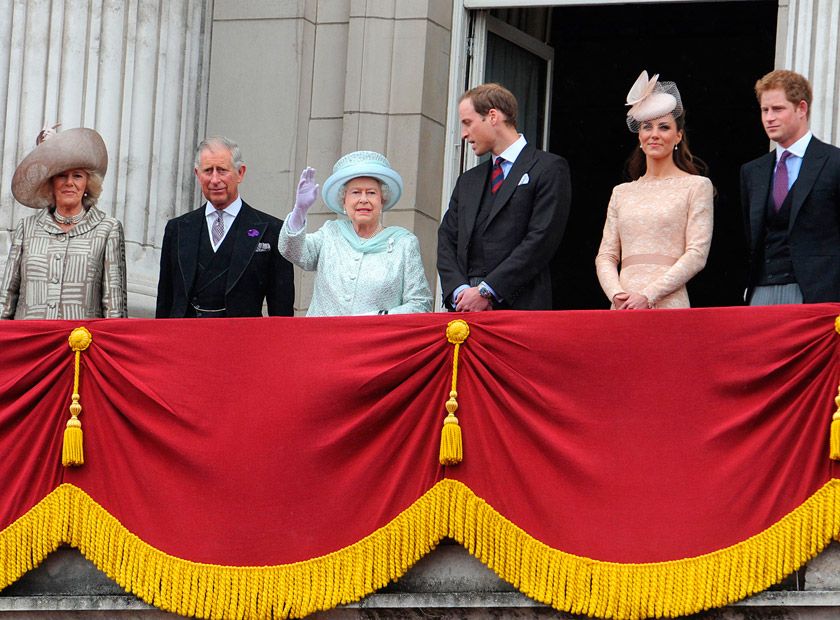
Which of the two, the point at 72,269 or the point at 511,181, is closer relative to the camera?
the point at 511,181

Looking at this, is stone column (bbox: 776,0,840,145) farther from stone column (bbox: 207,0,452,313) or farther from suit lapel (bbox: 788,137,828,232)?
stone column (bbox: 207,0,452,313)

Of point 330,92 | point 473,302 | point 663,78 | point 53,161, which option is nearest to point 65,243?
point 53,161

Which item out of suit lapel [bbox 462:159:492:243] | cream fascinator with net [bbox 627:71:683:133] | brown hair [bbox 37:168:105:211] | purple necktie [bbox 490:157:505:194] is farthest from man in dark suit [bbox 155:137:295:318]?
cream fascinator with net [bbox 627:71:683:133]

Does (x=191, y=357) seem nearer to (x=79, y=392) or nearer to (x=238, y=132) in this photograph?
(x=79, y=392)

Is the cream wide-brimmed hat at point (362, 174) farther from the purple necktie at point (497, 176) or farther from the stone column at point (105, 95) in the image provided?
the stone column at point (105, 95)

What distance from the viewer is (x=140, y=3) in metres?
14.0

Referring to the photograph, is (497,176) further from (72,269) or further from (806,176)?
(72,269)

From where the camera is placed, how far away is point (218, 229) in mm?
12141

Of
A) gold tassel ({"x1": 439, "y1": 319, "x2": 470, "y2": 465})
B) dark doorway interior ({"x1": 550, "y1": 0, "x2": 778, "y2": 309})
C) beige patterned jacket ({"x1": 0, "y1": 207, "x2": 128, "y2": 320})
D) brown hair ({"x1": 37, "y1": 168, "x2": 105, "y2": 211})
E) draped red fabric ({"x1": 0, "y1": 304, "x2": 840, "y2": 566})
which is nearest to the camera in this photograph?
draped red fabric ({"x1": 0, "y1": 304, "x2": 840, "y2": 566})

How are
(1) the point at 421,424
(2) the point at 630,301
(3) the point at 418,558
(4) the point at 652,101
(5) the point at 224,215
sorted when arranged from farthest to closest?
1. (5) the point at 224,215
2. (4) the point at 652,101
3. (2) the point at 630,301
4. (1) the point at 421,424
5. (3) the point at 418,558

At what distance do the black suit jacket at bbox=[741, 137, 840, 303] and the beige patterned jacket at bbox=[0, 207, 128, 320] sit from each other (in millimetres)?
3271

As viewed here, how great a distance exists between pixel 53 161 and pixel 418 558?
3162 millimetres

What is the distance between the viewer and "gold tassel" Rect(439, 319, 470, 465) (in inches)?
414

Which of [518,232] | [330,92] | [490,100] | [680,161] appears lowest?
[518,232]
